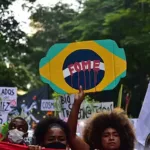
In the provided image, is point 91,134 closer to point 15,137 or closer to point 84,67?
point 15,137

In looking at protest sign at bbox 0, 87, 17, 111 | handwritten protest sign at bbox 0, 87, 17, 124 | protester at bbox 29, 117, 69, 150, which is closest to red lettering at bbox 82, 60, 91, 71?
protester at bbox 29, 117, 69, 150

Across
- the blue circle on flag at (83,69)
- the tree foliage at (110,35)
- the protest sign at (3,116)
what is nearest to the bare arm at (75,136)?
the blue circle on flag at (83,69)

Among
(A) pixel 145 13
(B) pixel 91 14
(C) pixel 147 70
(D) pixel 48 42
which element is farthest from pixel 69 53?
(D) pixel 48 42

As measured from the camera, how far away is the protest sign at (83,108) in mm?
7996

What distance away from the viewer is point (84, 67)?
6203mm

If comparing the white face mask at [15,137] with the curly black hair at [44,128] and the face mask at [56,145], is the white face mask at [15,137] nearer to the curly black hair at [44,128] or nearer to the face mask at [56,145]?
the curly black hair at [44,128]

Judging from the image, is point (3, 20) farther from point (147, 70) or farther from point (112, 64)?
point (112, 64)

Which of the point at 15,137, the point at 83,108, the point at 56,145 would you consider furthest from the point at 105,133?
the point at 83,108

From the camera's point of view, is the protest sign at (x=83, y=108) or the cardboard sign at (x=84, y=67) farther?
the protest sign at (x=83, y=108)

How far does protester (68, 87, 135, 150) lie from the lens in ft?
14.5

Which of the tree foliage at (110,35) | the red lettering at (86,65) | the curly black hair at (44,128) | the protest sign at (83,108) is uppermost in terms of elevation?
the tree foliage at (110,35)

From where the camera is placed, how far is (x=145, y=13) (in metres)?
21.2

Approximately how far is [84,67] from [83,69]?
0.04 m

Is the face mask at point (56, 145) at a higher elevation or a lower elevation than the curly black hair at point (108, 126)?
lower
